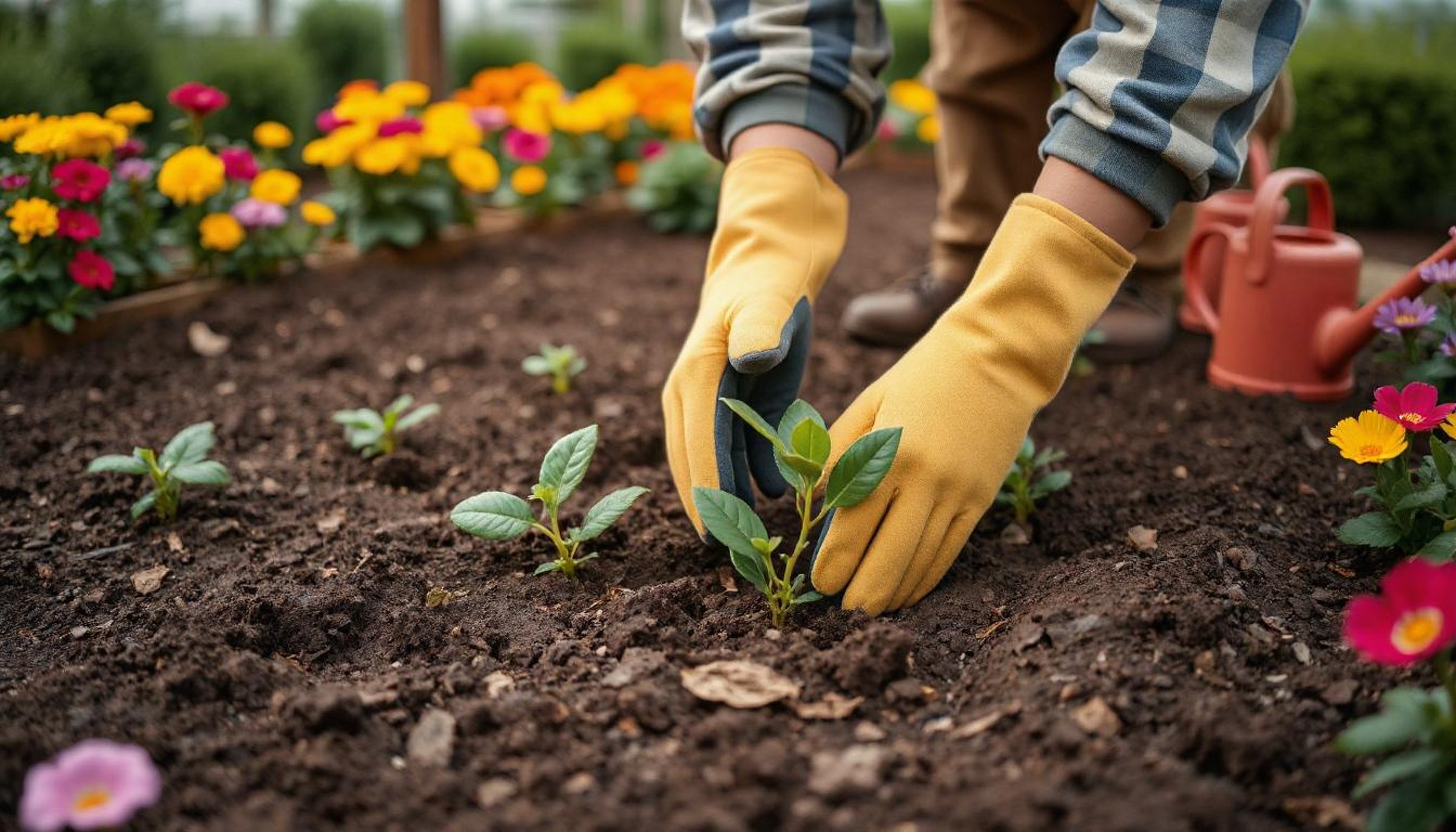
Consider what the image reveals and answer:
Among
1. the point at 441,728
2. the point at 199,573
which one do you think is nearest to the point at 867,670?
the point at 441,728

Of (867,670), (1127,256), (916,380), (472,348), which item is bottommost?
(472,348)

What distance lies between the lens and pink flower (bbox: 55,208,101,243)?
211 centimetres

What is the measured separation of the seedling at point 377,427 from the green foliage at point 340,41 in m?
2.81

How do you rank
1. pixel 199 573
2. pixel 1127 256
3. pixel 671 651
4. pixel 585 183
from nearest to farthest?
pixel 671 651, pixel 1127 256, pixel 199 573, pixel 585 183

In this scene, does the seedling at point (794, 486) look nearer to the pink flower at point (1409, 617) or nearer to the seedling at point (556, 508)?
the seedling at point (556, 508)

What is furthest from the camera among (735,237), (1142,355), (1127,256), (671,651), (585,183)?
(585,183)

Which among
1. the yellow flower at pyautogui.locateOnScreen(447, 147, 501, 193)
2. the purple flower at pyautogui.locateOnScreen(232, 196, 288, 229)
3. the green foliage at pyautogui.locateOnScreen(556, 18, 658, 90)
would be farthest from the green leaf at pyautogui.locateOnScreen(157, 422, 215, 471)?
the green foliage at pyautogui.locateOnScreen(556, 18, 658, 90)

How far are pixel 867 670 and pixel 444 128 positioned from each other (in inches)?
87.4

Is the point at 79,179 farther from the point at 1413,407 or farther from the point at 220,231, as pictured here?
the point at 1413,407

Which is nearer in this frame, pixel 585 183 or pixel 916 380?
pixel 916 380

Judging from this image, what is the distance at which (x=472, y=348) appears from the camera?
7.99 ft

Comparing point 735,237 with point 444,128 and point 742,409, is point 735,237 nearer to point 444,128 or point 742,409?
point 742,409

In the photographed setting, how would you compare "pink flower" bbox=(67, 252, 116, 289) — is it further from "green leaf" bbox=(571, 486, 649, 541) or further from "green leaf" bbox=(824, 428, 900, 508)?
"green leaf" bbox=(824, 428, 900, 508)

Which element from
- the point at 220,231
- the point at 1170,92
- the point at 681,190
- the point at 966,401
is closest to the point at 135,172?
the point at 220,231
